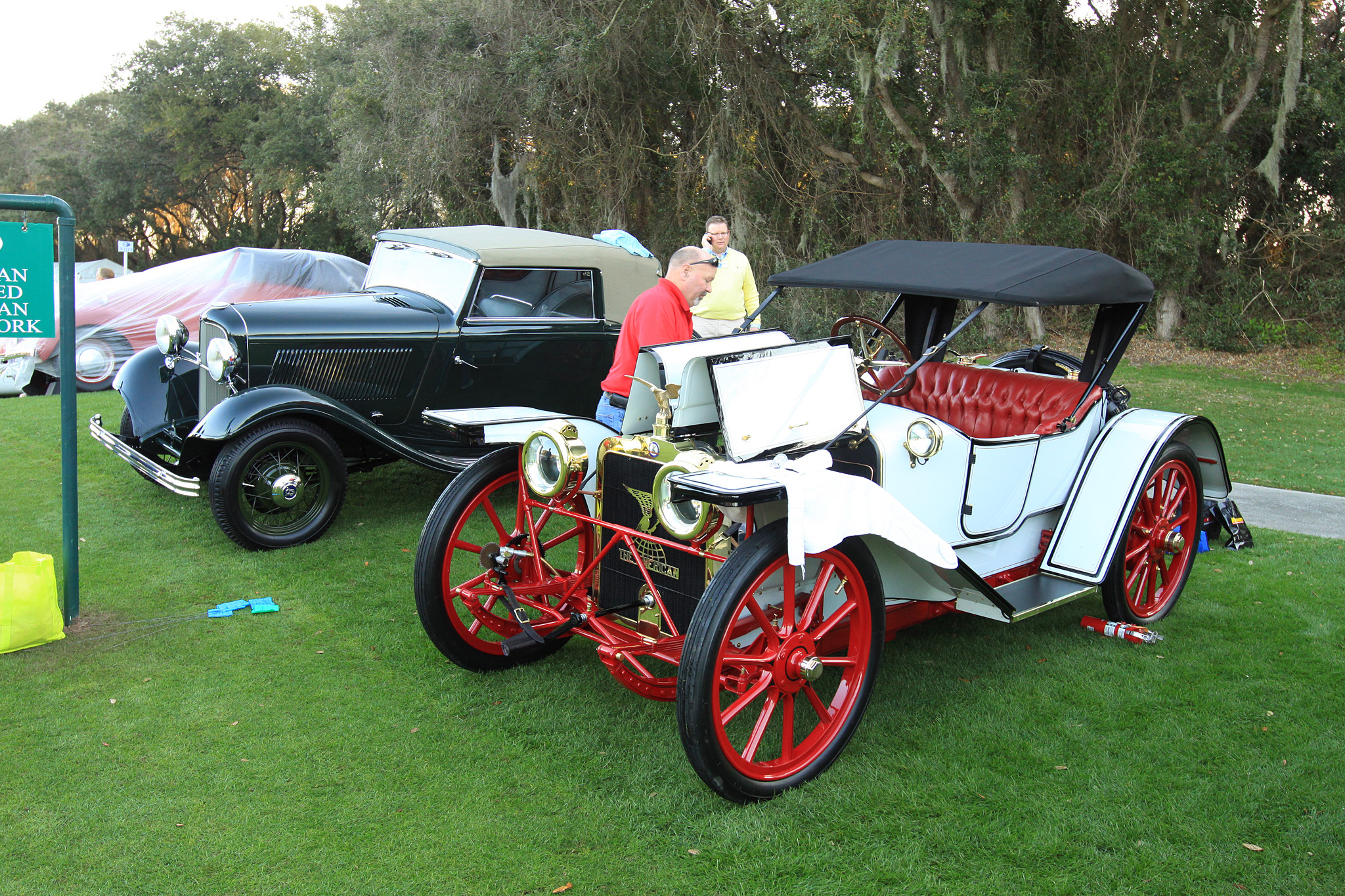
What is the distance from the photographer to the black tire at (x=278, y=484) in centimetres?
507

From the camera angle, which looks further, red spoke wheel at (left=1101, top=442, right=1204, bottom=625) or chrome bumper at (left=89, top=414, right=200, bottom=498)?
chrome bumper at (left=89, top=414, right=200, bottom=498)

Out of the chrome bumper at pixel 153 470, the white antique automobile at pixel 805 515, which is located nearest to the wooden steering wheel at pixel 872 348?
the white antique automobile at pixel 805 515

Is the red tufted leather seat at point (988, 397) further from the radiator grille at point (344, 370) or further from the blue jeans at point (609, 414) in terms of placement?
the radiator grille at point (344, 370)

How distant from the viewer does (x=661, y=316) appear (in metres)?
4.23

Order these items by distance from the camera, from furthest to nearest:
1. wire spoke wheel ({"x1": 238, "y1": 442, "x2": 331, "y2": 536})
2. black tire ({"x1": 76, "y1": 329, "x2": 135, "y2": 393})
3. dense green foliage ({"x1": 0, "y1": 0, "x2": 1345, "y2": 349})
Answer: dense green foliage ({"x1": 0, "y1": 0, "x2": 1345, "y2": 349})
black tire ({"x1": 76, "y1": 329, "x2": 135, "y2": 393})
wire spoke wheel ({"x1": 238, "y1": 442, "x2": 331, "y2": 536})

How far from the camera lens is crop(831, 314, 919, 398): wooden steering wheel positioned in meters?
4.58

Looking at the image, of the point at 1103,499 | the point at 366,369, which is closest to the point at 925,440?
the point at 1103,499

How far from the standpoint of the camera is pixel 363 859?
258 cm

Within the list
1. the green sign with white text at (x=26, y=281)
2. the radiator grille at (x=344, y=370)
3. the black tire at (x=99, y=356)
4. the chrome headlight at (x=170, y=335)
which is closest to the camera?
the green sign with white text at (x=26, y=281)

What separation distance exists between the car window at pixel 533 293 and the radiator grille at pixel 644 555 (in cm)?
314

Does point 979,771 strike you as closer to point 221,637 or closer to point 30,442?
point 221,637

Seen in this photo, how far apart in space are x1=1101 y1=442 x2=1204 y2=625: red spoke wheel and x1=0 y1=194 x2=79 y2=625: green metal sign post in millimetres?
4456

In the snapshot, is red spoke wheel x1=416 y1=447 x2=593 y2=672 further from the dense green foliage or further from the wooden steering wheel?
the dense green foliage

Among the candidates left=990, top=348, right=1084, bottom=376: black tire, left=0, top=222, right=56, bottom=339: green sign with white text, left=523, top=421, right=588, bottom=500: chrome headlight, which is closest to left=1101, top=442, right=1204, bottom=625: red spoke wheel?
left=990, top=348, right=1084, bottom=376: black tire
